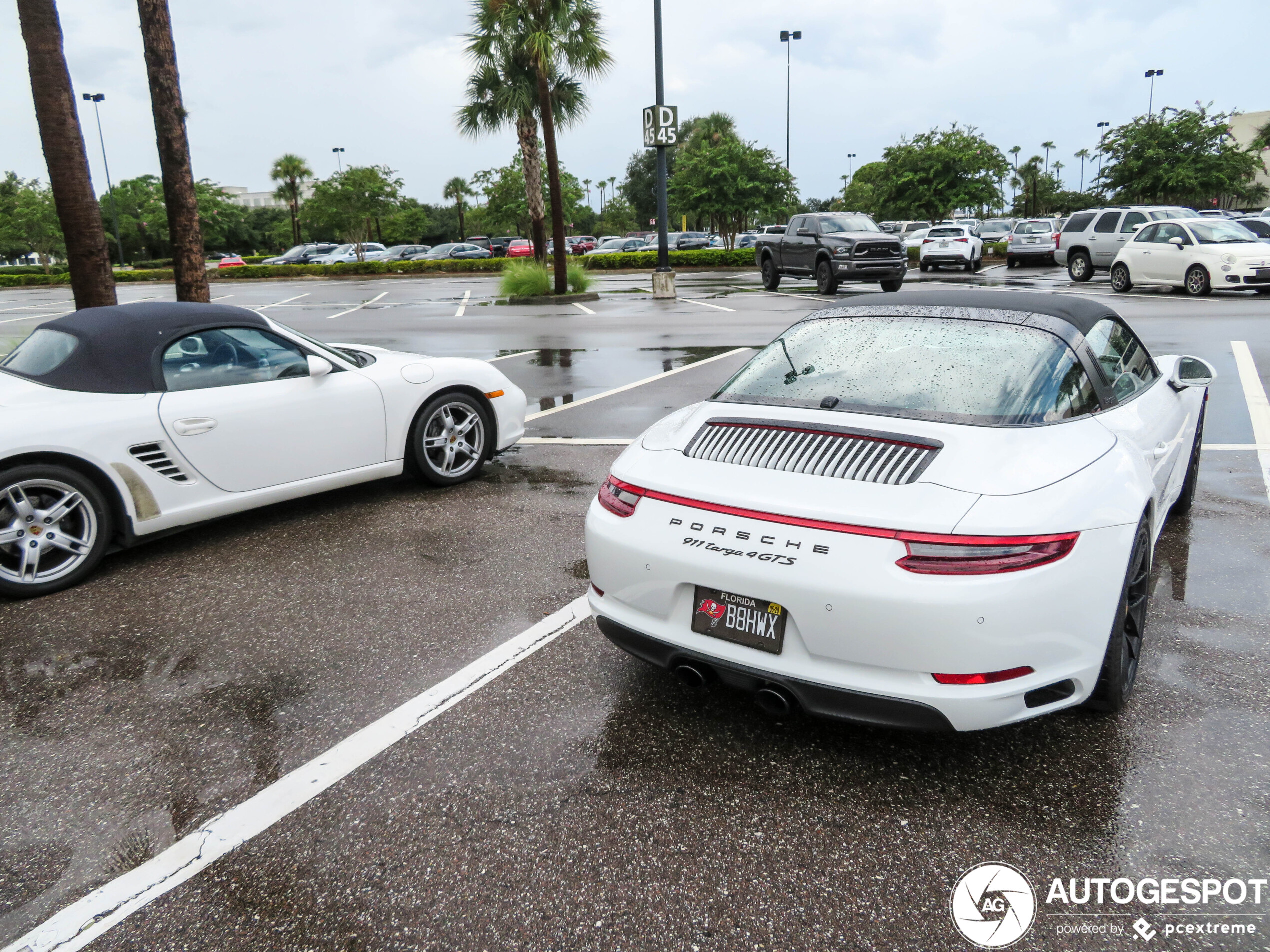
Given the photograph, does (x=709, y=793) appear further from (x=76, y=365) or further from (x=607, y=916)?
(x=76, y=365)

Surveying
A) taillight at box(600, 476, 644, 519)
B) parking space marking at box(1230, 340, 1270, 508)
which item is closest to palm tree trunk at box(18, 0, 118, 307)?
taillight at box(600, 476, 644, 519)

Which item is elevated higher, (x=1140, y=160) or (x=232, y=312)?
(x=1140, y=160)

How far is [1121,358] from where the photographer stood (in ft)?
12.8

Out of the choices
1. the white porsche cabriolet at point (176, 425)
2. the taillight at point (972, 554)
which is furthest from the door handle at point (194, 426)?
the taillight at point (972, 554)

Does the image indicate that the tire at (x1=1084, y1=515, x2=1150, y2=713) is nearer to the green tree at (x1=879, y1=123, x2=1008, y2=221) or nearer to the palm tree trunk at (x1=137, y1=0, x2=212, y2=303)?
the palm tree trunk at (x1=137, y1=0, x2=212, y2=303)

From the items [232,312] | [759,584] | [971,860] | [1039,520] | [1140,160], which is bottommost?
[971,860]

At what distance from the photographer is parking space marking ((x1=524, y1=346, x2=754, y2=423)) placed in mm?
8977

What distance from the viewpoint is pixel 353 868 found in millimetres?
2586

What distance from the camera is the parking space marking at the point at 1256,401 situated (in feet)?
21.3

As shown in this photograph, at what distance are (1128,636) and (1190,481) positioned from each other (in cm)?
251

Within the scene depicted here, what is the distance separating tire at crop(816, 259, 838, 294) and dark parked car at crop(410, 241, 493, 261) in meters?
24.7

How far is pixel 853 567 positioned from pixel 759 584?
29cm

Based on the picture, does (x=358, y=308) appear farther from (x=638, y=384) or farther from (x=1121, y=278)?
(x=1121, y=278)

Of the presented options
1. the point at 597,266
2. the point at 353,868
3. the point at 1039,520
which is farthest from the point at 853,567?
the point at 597,266
